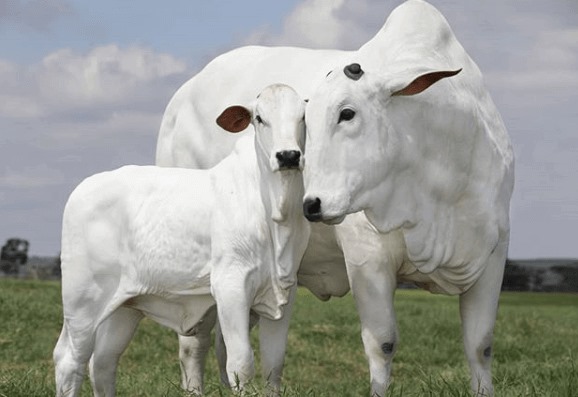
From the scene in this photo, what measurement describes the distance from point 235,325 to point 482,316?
166 centimetres

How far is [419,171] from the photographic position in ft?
21.0

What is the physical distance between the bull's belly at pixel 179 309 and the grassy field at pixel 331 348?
1.28 m

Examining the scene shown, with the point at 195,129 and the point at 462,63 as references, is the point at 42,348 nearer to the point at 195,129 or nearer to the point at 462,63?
the point at 195,129

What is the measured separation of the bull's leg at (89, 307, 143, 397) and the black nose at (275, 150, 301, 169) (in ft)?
6.03

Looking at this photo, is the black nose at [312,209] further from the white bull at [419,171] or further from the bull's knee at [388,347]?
the bull's knee at [388,347]

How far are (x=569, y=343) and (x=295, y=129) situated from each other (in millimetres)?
8245

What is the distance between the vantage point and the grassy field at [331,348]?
9.33m

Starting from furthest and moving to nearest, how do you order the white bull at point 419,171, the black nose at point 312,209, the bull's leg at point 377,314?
1. the bull's leg at point 377,314
2. the white bull at point 419,171
3. the black nose at point 312,209

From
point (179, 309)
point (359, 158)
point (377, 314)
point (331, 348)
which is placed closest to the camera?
point (359, 158)

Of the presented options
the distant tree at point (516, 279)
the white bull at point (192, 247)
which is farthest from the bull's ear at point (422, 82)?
the distant tree at point (516, 279)

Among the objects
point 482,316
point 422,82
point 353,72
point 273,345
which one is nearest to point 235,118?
point 353,72

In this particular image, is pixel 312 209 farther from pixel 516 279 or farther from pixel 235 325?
pixel 516 279

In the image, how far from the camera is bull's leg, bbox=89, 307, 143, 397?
23.4ft

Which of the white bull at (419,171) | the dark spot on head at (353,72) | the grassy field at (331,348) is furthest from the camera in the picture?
the grassy field at (331,348)
